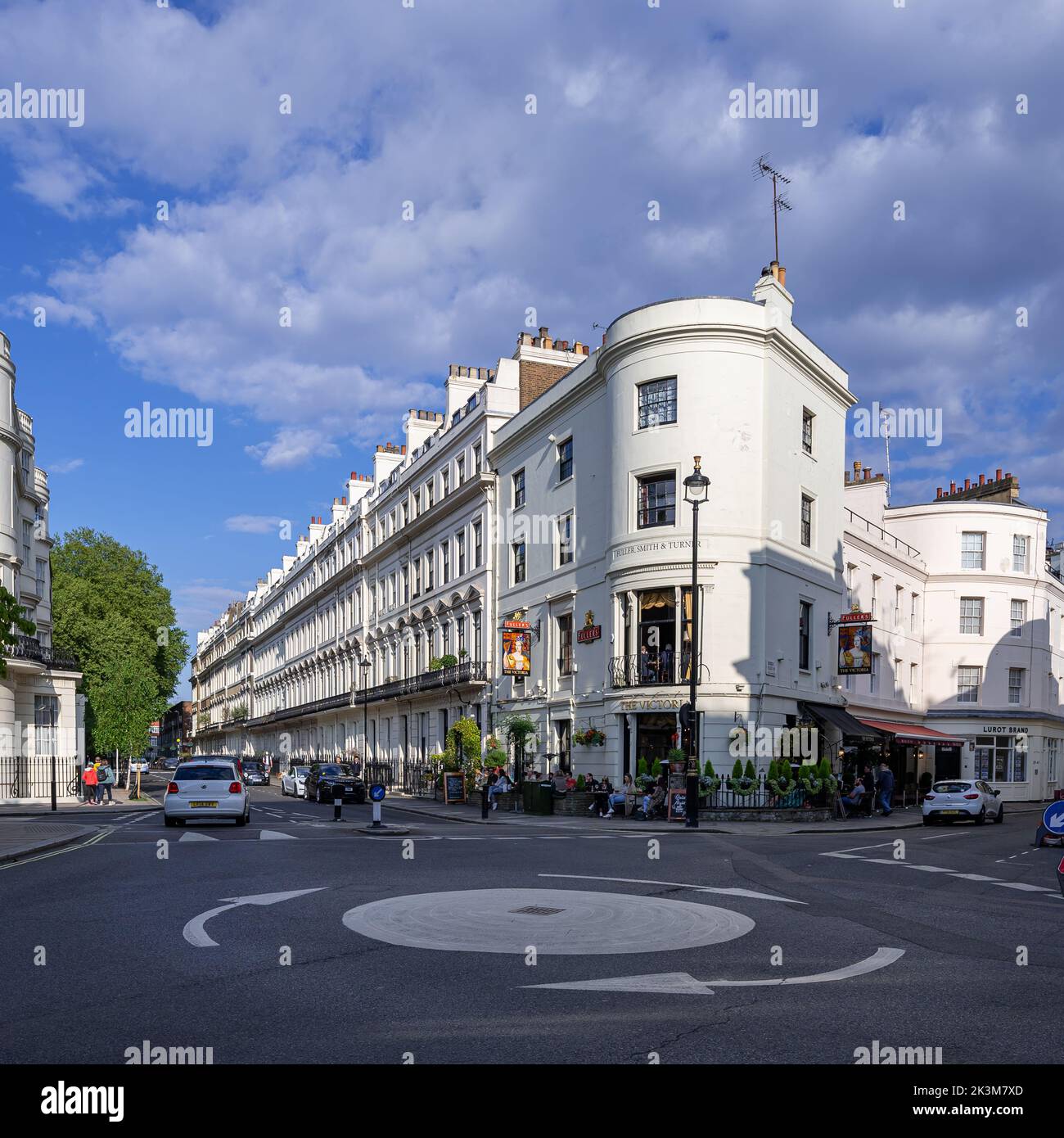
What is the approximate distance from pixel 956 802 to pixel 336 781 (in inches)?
855

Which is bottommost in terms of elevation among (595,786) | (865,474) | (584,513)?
(595,786)

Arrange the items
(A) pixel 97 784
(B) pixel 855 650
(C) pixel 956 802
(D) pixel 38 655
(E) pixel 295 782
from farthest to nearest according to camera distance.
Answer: (E) pixel 295 782
(D) pixel 38 655
(A) pixel 97 784
(B) pixel 855 650
(C) pixel 956 802

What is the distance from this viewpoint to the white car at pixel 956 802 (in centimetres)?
3080

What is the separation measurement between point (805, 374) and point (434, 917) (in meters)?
29.6

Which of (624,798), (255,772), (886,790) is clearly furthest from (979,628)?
(255,772)

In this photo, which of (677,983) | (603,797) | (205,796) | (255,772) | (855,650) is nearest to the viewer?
(677,983)

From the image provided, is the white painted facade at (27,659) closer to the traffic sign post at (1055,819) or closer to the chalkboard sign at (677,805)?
the chalkboard sign at (677,805)

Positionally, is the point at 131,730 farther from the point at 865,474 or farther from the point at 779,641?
the point at 865,474

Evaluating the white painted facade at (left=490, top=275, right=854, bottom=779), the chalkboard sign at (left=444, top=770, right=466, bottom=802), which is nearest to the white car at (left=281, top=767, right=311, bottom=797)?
the chalkboard sign at (left=444, top=770, right=466, bottom=802)

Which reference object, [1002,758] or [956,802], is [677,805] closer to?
[956,802]

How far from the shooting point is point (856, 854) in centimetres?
1870

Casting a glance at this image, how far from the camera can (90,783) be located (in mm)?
39344
